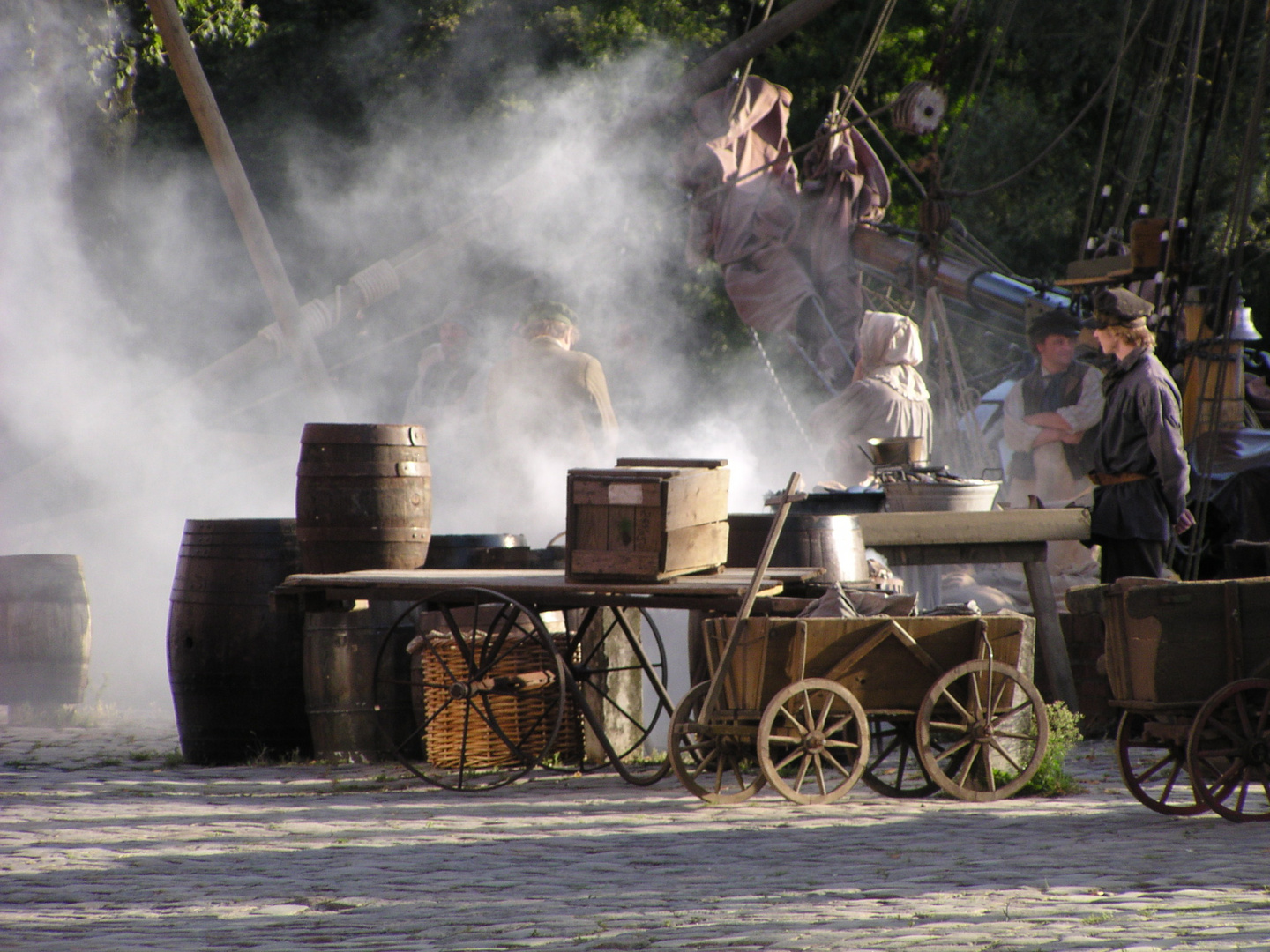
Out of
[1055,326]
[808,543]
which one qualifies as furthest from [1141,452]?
[1055,326]

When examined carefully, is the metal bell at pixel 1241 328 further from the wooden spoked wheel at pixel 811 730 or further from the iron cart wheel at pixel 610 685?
the wooden spoked wheel at pixel 811 730

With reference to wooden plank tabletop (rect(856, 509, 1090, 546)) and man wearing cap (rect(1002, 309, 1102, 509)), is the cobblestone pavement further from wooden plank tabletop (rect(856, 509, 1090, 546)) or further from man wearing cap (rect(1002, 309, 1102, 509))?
man wearing cap (rect(1002, 309, 1102, 509))

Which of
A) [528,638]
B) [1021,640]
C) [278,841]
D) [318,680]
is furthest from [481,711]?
[1021,640]

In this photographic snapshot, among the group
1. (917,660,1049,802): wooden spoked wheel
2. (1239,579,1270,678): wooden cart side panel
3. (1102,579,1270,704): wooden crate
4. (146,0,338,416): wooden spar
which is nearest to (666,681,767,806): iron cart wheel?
(917,660,1049,802): wooden spoked wheel

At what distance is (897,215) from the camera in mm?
20906

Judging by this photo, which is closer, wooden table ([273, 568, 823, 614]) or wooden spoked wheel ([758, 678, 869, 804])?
wooden spoked wheel ([758, 678, 869, 804])

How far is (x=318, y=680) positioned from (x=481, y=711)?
80cm

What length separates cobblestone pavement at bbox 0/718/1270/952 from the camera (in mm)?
3215

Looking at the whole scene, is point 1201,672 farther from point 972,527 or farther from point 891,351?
point 891,351

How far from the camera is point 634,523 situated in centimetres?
522

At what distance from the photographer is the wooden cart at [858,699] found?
16.1 ft

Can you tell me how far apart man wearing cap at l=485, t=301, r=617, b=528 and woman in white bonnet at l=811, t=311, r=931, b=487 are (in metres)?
1.27

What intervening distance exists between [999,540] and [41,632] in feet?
16.1

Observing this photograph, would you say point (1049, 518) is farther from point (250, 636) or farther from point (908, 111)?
point (908, 111)
